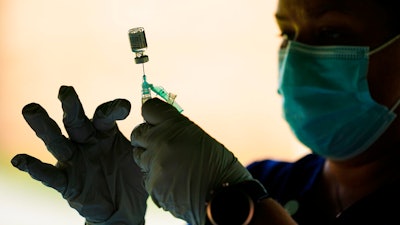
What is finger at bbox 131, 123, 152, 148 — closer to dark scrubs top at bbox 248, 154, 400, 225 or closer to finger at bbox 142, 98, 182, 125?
finger at bbox 142, 98, 182, 125

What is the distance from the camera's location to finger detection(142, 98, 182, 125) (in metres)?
1.10

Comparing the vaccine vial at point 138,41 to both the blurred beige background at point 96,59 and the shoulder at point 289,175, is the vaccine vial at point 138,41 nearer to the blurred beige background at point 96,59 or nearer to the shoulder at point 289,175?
the shoulder at point 289,175

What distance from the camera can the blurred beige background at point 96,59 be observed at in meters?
2.29

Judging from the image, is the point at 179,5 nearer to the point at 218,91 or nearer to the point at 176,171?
the point at 218,91

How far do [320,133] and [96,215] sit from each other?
58 cm

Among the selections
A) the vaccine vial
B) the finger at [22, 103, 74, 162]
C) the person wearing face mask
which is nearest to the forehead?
the person wearing face mask

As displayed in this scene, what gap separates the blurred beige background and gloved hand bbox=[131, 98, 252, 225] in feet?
3.52

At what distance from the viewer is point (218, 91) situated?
261 centimetres

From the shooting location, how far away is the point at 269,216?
1017 mm

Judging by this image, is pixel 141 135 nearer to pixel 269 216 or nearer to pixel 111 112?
pixel 111 112

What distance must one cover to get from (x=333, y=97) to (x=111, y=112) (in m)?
0.51

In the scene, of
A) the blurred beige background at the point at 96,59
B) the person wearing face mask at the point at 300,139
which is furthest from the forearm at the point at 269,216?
the blurred beige background at the point at 96,59

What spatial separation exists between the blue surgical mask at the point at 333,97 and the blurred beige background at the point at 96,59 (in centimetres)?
114

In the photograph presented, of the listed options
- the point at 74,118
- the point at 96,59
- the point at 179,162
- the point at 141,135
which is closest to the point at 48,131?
the point at 74,118
